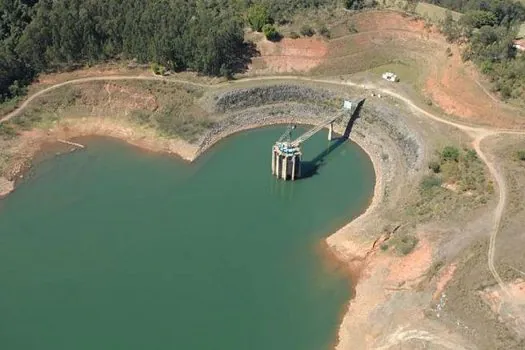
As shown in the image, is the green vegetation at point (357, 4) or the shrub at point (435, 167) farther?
the green vegetation at point (357, 4)

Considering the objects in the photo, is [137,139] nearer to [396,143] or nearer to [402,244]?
[396,143]

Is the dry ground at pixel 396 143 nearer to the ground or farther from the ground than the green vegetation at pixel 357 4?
nearer to the ground

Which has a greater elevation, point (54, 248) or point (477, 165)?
point (477, 165)

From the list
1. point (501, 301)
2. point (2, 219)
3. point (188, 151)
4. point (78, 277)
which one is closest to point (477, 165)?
point (501, 301)

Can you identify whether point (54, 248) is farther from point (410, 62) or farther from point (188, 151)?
point (410, 62)

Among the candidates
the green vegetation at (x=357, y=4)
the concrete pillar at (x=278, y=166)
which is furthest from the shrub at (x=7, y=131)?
the green vegetation at (x=357, y=4)

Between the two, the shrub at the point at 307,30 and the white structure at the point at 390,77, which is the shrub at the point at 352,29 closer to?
the shrub at the point at 307,30
